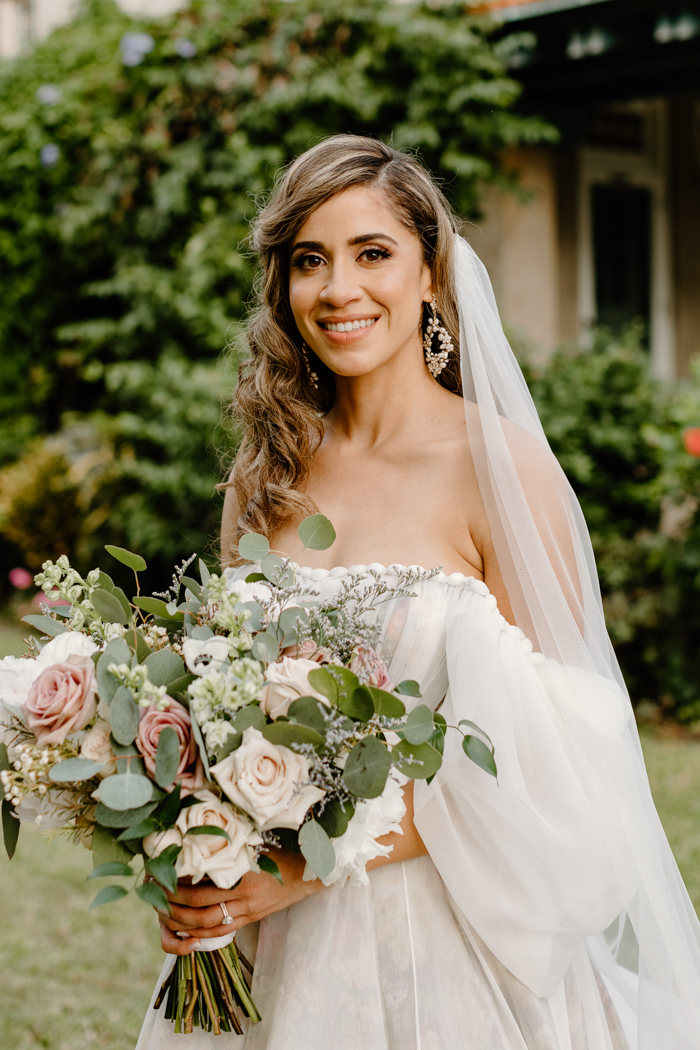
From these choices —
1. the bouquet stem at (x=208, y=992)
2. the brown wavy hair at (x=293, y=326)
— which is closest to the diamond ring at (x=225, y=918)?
the bouquet stem at (x=208, y=992)

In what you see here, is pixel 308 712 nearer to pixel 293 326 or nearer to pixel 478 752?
pixel 478 752

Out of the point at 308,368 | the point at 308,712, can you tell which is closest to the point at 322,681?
the point at 308,712

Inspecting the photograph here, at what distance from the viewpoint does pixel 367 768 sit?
5.16ft

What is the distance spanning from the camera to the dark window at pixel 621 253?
8.59m

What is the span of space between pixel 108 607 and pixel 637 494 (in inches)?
206

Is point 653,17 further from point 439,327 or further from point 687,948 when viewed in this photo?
point 687,948

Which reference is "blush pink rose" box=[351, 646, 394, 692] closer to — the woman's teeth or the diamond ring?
the diamond ring

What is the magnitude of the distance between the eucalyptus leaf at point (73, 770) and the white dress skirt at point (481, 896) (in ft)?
2.25

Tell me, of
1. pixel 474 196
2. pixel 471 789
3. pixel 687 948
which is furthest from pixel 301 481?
pixel 474 196

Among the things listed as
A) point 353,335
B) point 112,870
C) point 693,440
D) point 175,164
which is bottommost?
point 112,870

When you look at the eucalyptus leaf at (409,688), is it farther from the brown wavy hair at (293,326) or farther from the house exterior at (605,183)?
the house exterior at (605,183)

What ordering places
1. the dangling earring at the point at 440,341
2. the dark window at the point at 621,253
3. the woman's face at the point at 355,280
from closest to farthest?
the woman's face at the point at 355,280 → the dangling earring at the point at 440,341 → the dark window at the point at 621,253

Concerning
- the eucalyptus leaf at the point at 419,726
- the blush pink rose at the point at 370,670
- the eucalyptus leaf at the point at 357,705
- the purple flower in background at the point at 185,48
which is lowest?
the eucalyptus leaf at the point at 419,726

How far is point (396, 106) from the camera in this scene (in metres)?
7.05
